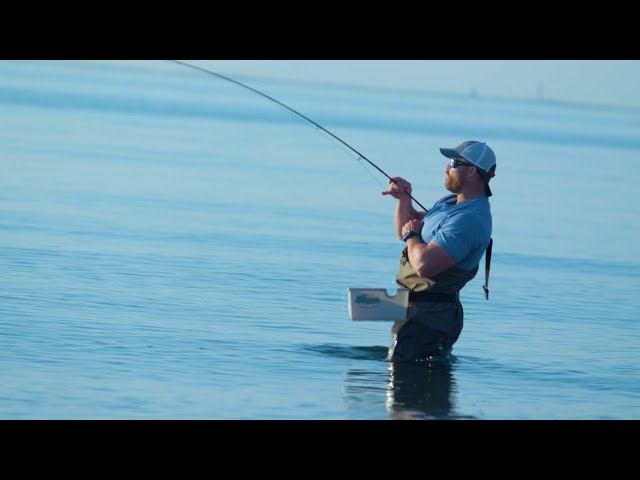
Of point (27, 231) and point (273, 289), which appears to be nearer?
point (273, 289)

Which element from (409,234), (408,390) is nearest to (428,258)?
(409,234)

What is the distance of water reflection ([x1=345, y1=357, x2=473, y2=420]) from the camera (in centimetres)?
759

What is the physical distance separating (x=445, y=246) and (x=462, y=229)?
0.45ft

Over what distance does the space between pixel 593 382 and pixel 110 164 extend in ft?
49.0

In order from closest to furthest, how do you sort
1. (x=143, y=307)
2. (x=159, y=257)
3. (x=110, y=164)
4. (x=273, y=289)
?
(x=143, y=307) → (x=273, y=289) → (x=159, y=257) → (x=110, y=164)

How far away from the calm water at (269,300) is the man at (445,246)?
37cm

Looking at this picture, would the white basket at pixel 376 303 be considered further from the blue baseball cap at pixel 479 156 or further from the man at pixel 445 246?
the blue baseball cap at pixel 479 156

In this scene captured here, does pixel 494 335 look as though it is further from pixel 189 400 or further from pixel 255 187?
pixel 255 187

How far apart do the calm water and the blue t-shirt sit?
88cm

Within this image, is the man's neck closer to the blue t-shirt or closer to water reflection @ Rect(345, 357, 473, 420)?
the blue t-shirt

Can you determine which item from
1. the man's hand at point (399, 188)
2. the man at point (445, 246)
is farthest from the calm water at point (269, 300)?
the man's hand at point (399, 188)

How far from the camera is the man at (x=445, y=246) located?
7.53m

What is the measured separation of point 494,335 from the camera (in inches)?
399
